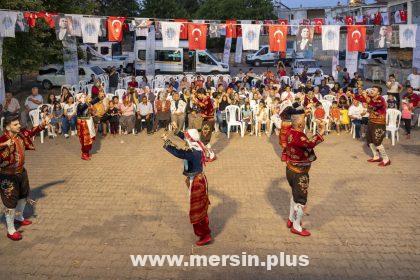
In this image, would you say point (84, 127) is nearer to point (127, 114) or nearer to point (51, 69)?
point (127, 114)

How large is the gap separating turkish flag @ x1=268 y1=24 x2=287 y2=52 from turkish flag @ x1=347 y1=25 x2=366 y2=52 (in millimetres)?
2293

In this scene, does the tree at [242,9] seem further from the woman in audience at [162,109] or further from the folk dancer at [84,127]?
the folk dancer at [84,127]

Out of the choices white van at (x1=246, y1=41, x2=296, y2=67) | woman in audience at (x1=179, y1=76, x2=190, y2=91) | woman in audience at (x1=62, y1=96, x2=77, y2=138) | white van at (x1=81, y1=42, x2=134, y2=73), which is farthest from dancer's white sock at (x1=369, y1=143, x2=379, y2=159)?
white van at (x1=246, y1=41, x2=296, y2=67)

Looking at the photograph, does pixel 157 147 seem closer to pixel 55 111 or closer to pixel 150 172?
pixel 150 172

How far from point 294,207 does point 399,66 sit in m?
18.8

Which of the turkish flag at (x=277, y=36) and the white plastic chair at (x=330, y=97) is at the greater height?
the turkish flag at (x=277, y=36)

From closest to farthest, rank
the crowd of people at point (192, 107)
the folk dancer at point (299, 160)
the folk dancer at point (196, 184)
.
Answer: the folk dancer at point (196, 184)
the folk dancer at point (299, 160)
the crowd of people at point (192, 107)

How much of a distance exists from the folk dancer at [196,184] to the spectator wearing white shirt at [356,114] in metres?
7.50

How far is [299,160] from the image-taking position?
6.25m

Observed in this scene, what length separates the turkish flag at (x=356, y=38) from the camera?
15359 mm

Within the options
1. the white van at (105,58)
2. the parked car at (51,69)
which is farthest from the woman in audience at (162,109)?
the white van at (105,58)

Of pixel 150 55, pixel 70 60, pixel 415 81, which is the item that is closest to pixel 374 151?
pixel 415 81

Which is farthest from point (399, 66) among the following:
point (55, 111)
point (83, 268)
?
point (83, 268)

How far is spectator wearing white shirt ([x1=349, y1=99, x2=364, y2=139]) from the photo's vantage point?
12289 millimetres
